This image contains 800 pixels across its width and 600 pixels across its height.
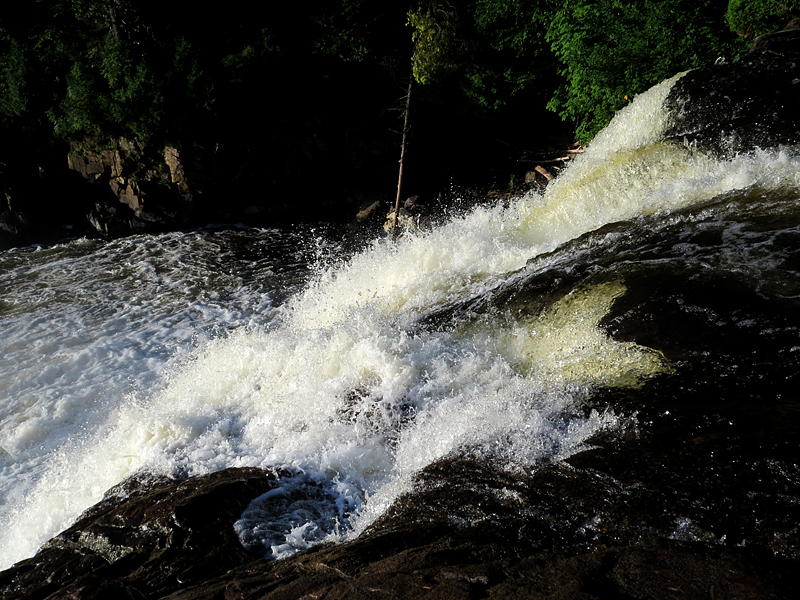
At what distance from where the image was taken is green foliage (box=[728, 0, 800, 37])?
9492 mm

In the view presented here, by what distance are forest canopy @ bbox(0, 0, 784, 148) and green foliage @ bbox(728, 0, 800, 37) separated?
9.52ft

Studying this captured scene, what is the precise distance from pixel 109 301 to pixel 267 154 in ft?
Result: 23.7

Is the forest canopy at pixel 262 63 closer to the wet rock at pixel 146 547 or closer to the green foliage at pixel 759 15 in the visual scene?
the green foliage at pixel 759 15

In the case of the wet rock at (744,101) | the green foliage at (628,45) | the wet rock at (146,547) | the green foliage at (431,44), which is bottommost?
the wet rock at (146,547)

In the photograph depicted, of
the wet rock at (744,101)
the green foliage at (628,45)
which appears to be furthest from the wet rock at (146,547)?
the green foliage at (628,45)

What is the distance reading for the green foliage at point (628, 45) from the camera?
10.2 meters

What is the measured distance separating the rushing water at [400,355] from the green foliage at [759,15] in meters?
2.69

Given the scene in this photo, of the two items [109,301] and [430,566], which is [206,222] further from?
[430,566]

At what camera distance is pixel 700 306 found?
4.24 metres

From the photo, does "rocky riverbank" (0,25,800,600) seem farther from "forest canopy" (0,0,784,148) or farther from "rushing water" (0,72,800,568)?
"forest canopy" (0,0,784,148)

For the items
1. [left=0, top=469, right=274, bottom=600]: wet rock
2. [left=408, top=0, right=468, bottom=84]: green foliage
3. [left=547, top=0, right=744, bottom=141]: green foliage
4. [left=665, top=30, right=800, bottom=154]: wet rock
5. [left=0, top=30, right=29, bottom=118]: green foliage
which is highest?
[left=0, top=30, right=29, bottom=118]: green foliage

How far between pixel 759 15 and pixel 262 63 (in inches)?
489

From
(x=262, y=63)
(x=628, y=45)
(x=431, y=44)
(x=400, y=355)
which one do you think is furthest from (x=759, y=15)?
(x=262, y=63)

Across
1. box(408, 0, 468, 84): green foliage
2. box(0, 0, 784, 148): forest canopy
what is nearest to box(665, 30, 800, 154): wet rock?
box(0, 0, 784, 148): forest canopy
